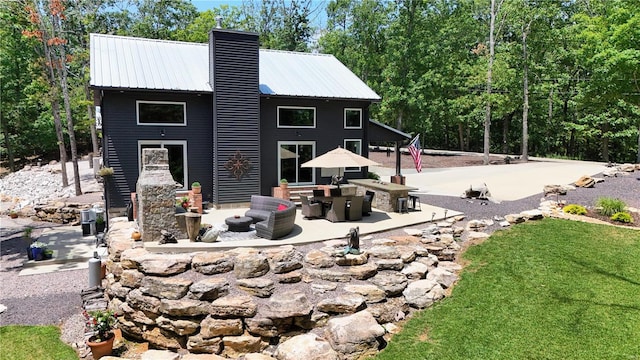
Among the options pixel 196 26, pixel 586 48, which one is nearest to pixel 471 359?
pixel 586 48

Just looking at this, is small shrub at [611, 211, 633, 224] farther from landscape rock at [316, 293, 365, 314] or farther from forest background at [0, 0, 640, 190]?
forest background at [0, 0, 640, 190]

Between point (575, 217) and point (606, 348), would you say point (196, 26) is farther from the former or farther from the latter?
point (606, 348)

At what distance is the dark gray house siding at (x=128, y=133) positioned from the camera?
1243cm

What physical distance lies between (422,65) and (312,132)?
22.3 metres

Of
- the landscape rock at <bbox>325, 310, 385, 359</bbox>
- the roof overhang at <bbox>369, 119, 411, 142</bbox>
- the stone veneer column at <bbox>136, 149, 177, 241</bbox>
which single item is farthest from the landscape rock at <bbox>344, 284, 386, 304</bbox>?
the roof overhang at <bbox>369, 119, 411, 142</bbox>

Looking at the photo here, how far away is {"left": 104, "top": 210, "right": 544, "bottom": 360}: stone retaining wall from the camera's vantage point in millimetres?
6793

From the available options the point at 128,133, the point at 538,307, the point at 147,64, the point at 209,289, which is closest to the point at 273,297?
the point at 209,289

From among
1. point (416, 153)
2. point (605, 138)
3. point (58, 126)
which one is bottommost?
point (416, 153)

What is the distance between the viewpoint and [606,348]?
19.0 ft

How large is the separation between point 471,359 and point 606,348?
1958 mm

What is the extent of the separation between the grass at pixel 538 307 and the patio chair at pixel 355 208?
3.07m

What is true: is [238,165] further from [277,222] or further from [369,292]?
[369,292]

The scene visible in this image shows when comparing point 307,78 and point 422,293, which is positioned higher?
point 307,78

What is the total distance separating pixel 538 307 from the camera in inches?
274
